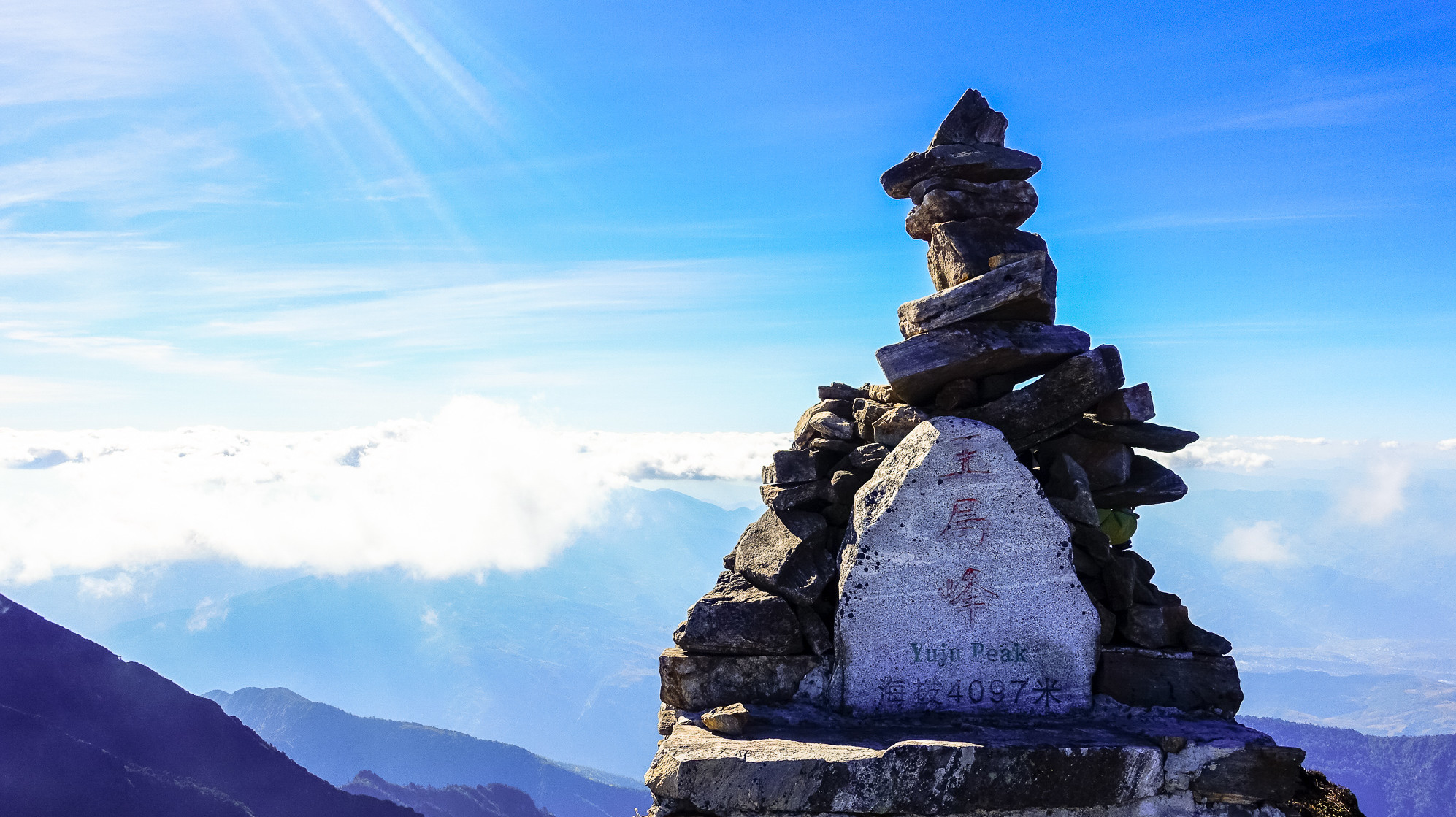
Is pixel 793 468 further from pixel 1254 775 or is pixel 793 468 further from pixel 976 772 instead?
pixel 1254 775

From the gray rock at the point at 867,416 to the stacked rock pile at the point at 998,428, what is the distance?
0.03 meters

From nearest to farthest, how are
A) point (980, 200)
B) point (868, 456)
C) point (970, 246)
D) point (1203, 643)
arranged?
point (1203, 643) → point (868, 456) → point (970, 246) → point (980, 200)

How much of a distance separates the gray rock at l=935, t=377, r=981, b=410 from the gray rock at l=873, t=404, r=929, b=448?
15.4 inches

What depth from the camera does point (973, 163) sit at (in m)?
10.6

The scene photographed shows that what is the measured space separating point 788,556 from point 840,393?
8.21ft

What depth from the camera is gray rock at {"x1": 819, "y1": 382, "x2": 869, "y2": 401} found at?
36.8 ft

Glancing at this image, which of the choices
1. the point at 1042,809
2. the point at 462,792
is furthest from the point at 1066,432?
the point at 462,792

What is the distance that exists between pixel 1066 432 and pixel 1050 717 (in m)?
3.10

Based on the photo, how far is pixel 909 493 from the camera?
914cm

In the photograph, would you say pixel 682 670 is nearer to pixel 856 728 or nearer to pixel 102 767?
pixel 856 728

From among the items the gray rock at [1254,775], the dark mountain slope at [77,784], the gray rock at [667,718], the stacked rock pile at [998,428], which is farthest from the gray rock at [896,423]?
the dark mountain slope at [77,784]

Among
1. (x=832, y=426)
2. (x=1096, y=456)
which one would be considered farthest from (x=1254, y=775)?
(x=832, y=426)

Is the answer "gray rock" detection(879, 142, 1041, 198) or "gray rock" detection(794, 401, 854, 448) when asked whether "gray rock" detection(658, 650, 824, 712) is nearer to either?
"gray rock" detection(794, 401, 854, 448)

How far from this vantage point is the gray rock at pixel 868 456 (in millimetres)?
9875
